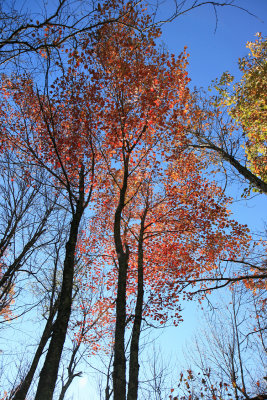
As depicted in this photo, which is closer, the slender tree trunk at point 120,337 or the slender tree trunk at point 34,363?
the slender tree trunk at point 120,337

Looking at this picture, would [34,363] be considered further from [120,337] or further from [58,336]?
[58,336]

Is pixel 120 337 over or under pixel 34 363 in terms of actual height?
over

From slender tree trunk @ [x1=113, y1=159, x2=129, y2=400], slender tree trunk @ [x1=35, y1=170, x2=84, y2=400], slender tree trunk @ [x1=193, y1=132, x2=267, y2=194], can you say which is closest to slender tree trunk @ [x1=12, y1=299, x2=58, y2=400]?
slender tree trunk @ [x1=113, y1=159, x2=129, y2=400]

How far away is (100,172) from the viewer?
9992mm

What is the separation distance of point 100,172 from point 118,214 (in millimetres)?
3522

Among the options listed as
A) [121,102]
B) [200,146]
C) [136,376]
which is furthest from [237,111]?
[136,376]

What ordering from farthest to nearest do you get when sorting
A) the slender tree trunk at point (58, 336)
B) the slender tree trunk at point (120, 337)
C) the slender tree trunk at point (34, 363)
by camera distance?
the slender tree trunk at point (34, 363)
the slender tree trunk at point (120, 337)
the slender tree trunk at point (58, 336)

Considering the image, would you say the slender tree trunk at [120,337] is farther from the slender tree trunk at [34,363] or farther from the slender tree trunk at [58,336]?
the slender tree trunk at [34,363]

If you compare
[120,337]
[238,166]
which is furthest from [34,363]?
[238,166]

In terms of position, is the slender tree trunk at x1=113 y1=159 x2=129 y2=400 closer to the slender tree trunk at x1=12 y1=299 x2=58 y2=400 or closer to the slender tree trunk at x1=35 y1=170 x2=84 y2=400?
the slender tree trunk at x1=35 y1=170 x2=84 y2=400

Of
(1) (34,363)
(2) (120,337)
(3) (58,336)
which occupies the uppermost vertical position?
(2) (120,337)

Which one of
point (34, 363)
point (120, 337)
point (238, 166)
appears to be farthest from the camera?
point (34, 363)

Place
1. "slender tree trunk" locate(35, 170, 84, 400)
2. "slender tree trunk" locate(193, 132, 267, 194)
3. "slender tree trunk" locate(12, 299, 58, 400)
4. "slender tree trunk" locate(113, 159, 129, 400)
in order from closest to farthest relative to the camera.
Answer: "slender tree trunk" locate(35, 170, 84, 400)
"slender tree trunk" locate(113, 159, 129, 400)
"slender tree trunk" locate(193, 132, 267, 194)
"slender tree trunk" locate(12, 299, 58, 400)

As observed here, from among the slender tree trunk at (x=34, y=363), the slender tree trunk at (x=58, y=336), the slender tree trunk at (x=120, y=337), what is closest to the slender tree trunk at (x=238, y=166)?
the slender tree trunk at (x=120, y=337)
